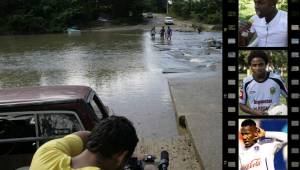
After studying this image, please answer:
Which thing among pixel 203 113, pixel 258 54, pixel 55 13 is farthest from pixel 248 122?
pixel 55 13

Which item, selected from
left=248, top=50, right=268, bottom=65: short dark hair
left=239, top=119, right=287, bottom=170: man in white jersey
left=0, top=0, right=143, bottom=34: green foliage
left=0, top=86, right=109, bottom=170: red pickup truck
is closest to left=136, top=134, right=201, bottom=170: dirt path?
left=0, top=86, right=109, bottom=170: red pickup truck

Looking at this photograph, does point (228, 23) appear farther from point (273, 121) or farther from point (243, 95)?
point (273, 121)

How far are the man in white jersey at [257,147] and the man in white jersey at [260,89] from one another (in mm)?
134

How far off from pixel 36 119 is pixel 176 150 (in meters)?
4.63

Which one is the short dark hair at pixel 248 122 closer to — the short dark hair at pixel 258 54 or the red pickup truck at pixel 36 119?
the short dark hair at pixel 258 54

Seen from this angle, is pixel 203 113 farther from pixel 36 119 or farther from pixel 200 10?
pixel 200 10

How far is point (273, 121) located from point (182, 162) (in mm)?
4484

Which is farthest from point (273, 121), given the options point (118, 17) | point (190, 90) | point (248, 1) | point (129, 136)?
point (118, 17)

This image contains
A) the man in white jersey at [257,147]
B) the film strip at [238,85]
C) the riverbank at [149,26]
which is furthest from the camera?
the riverbank at [149,26]

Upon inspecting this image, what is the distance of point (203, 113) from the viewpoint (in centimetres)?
1212

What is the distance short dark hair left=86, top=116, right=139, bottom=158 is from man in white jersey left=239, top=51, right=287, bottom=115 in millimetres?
1914

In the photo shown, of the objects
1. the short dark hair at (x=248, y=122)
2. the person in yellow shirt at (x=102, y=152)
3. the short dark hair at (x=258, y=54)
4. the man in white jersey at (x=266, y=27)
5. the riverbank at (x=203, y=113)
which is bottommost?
the riverbank at (x=203, y=113)

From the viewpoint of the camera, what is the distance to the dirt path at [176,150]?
8.48 m

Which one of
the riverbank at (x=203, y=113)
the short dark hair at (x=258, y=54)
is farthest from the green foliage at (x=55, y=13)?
the short dark hair at (x=258, y=54)
